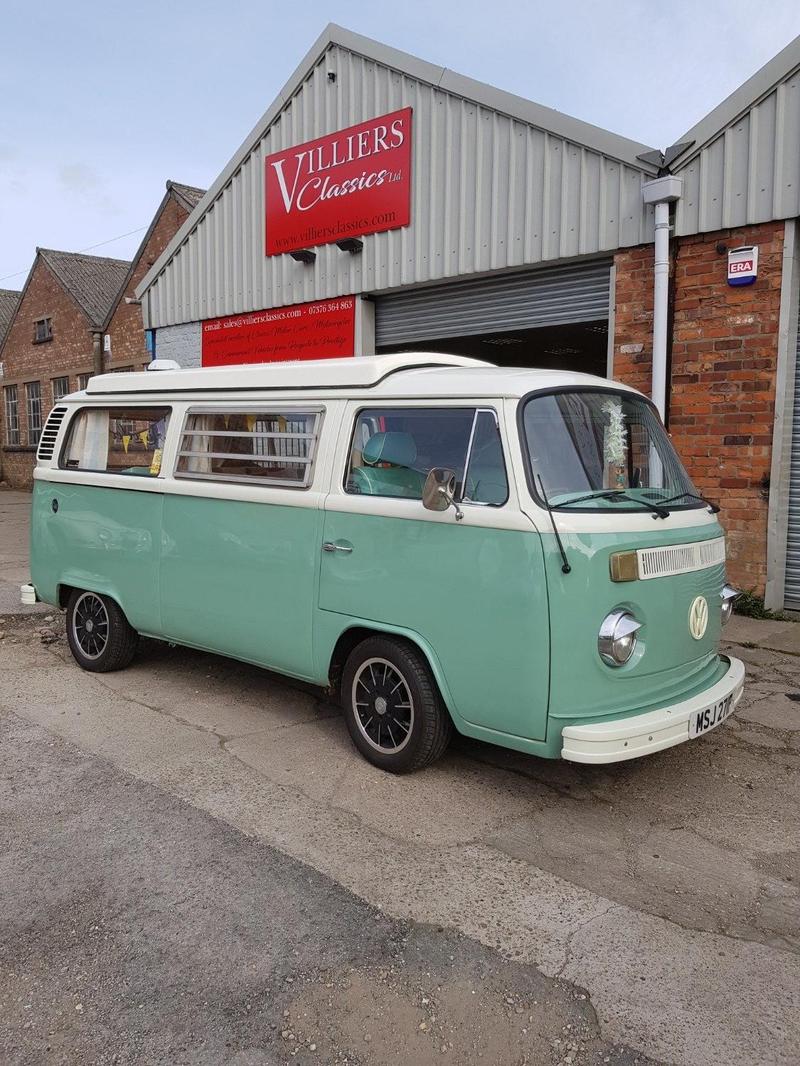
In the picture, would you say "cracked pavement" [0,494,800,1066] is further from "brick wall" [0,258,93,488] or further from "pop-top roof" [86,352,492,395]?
"brick wall" [0,258,93,488]

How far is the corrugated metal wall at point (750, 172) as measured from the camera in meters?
6.93

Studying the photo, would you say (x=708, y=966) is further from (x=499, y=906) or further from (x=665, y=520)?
(x=665, y=520)

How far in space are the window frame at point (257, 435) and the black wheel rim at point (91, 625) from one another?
1329 mm

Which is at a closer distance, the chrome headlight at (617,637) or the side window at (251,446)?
the chrome headlight at (617,637)

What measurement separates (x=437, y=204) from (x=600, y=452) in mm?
6460

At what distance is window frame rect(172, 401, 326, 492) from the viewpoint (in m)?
4.55

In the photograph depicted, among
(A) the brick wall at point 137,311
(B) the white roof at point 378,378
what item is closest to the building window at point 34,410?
(A) the brick wall at point 137,311

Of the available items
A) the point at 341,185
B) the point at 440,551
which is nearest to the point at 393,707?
the point at 440,551

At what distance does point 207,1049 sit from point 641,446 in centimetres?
322

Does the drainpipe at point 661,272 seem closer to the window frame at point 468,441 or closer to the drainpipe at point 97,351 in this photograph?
the window frame at point 468,441

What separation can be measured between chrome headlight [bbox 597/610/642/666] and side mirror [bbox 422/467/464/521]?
0.86 m

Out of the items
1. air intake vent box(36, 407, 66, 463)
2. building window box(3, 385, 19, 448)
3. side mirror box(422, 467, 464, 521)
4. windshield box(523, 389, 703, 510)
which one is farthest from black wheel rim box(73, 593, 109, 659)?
building window box(3, 385, 19, 448)

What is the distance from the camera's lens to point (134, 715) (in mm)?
5148

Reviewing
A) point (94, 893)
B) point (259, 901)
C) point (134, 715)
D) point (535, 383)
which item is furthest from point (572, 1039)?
point (134, 715)
